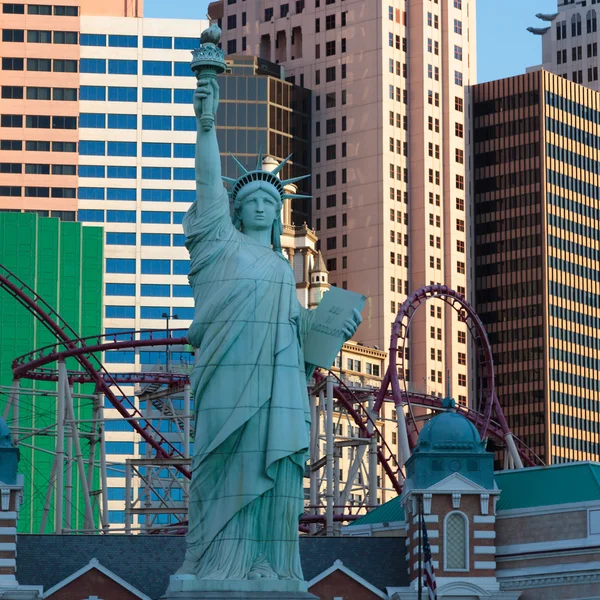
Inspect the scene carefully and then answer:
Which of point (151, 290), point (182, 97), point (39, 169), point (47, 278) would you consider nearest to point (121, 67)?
point (182, 97)

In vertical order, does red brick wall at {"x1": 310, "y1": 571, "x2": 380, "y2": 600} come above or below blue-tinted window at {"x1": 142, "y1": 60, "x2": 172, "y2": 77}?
below

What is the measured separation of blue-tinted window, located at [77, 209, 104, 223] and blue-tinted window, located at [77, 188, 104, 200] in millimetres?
919

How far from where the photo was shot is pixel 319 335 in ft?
162

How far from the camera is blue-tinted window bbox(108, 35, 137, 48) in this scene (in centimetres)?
13100

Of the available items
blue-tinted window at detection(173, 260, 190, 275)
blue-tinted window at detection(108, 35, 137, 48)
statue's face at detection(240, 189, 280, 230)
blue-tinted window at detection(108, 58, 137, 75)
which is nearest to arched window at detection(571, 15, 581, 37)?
blue-tinted window at detection(108, 35, 137, 48)

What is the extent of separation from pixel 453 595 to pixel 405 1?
344 feet

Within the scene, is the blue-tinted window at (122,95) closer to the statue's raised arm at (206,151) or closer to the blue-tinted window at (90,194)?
the blue-tinted window at (90,194)

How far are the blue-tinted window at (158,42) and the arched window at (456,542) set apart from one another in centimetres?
7787

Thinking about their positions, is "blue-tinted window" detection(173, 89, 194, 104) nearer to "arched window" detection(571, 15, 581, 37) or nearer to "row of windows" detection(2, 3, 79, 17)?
"row of windows" detection(2, 3, 79, 17)

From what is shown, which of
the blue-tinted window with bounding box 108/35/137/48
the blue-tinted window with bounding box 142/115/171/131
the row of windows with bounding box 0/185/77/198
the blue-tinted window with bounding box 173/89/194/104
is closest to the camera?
the row of windows with bounding box 0/185/77/198

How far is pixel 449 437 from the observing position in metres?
57.2

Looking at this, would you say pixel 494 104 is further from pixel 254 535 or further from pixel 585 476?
→ pixel 254 535

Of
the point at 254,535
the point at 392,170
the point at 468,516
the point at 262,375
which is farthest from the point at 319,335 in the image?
the point at 392,170

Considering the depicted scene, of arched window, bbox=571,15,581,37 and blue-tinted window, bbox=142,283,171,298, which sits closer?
blue-tinted window, bbox=142,283,171,298
